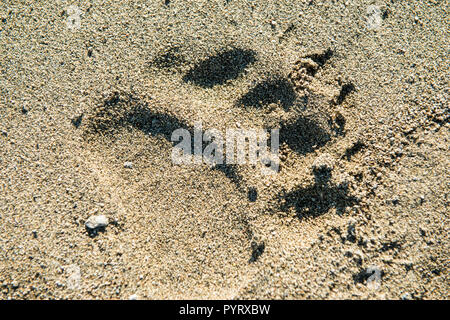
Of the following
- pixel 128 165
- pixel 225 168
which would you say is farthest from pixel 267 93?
pixel 128 165

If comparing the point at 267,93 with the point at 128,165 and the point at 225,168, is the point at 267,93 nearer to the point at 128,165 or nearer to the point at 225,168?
the point at 225,168

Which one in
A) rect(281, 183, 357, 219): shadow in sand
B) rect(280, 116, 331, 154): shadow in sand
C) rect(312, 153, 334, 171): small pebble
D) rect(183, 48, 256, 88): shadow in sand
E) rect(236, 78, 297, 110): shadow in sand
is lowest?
rect(281, 183, 357, 219): shadow in sand

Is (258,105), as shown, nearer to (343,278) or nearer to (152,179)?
(152,179)

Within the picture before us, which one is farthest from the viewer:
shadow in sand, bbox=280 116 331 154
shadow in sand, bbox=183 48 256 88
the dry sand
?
shadow in sand, bbox=183 48 256 88

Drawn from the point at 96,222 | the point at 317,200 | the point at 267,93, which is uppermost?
the point at 267,93

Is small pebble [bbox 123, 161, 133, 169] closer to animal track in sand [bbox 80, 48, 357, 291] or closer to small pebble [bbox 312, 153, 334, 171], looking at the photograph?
animal track in sand [bbox 80, 48, 357, 291]

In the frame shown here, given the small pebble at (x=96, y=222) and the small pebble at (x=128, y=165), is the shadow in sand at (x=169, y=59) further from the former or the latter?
the small pebble at (x=96, y=222)

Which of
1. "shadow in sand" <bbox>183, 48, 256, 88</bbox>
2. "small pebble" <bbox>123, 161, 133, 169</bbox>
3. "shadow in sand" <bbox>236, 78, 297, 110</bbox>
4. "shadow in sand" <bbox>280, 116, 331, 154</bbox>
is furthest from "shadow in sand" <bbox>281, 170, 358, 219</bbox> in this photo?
"small pebble" <bbox>123, 161, 133, 169</bbox>
